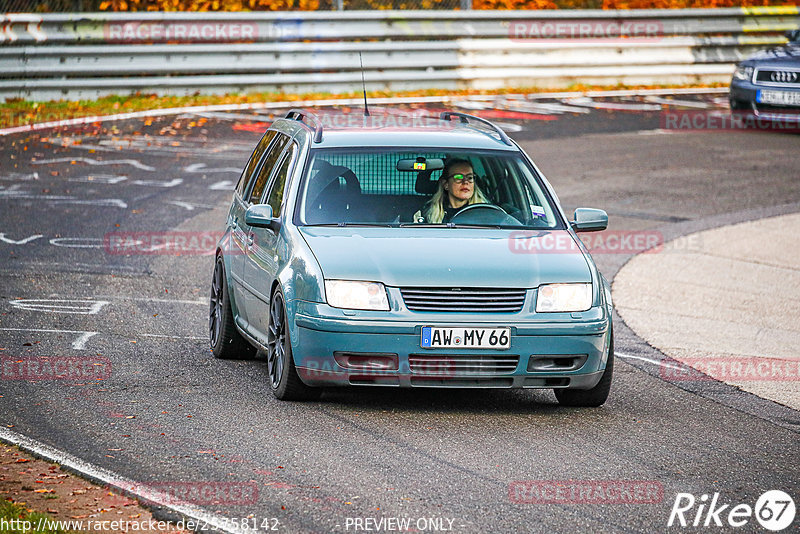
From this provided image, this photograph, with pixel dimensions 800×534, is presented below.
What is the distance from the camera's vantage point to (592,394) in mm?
7863

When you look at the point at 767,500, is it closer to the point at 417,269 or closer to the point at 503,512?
the point at 503,512

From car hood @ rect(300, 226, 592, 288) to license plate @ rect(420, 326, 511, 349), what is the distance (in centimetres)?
25

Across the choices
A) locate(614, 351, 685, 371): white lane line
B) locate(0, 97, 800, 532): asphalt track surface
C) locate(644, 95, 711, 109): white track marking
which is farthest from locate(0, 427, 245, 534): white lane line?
locate(644, 95, 711, 109): white track marking

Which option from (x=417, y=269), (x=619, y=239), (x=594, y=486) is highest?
(x=417, y=269)

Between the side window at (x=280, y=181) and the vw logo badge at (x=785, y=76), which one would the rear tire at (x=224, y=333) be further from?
the vw logo badge at (x=785, y=76)

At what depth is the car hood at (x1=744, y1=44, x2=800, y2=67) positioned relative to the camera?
71.1 feet

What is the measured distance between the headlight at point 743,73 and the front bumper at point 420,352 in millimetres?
15220

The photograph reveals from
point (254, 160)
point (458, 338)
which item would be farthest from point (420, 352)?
point (254, 160)

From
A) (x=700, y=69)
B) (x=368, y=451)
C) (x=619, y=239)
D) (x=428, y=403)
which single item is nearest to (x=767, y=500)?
(x=368, y=451)

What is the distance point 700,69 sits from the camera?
2761 cm

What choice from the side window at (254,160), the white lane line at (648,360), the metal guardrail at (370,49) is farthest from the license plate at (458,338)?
the metal guardrail at (370,49)

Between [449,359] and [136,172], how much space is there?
10815 millimetres

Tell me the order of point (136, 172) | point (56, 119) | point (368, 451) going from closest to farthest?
point (368, 451) → point (136, 172) → point (56, 119)

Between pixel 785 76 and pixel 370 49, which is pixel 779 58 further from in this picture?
pixel 370 49
